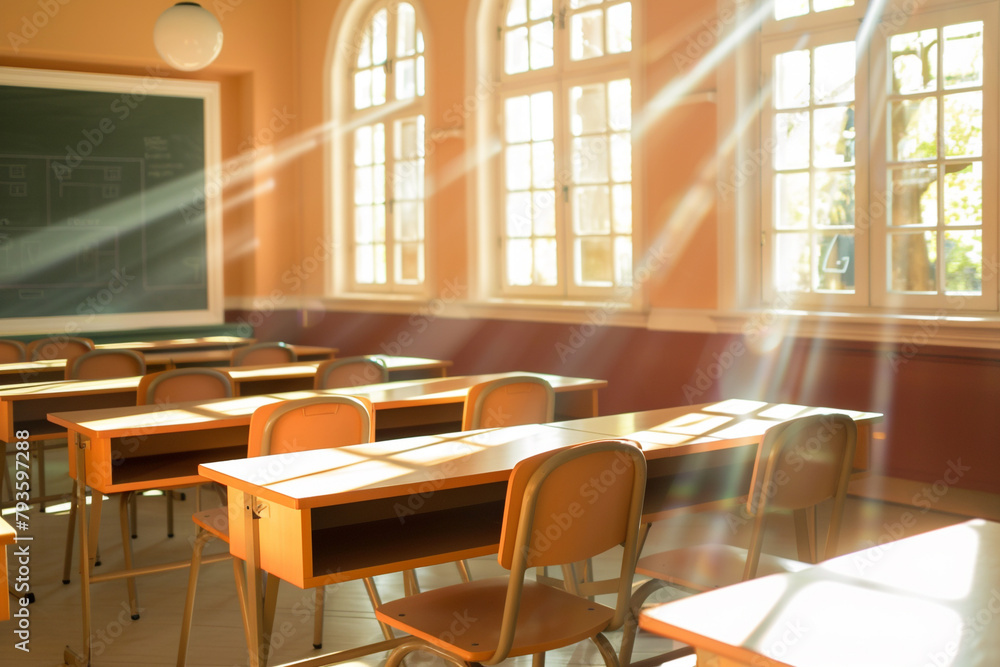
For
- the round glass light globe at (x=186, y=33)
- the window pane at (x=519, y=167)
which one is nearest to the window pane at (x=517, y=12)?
the window pane at (x=519, y=167)

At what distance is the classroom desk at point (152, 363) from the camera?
528 centimetres

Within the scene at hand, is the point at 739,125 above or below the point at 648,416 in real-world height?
above

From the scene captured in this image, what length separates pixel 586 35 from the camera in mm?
6152

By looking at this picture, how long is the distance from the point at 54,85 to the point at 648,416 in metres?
6.10

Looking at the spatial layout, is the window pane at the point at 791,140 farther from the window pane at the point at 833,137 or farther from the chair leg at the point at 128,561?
the chair leg at the point at 128,561

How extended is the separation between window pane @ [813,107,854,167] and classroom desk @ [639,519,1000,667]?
11.1ft

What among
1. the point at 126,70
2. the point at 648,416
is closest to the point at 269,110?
the point at 126,70

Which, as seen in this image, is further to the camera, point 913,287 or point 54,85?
point 54,85

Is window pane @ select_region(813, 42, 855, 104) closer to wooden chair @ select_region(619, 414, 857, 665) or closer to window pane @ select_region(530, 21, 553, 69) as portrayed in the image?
window pane @ select_region(530, 21, 553, 69)

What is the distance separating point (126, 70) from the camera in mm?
7984

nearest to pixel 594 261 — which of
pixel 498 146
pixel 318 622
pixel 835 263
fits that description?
pixel 498 146

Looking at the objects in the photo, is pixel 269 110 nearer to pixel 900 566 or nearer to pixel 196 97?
pixel 196 97

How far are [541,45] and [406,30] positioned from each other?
5.07ft

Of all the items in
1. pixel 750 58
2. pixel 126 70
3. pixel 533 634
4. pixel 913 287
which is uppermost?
pixel 126 70
